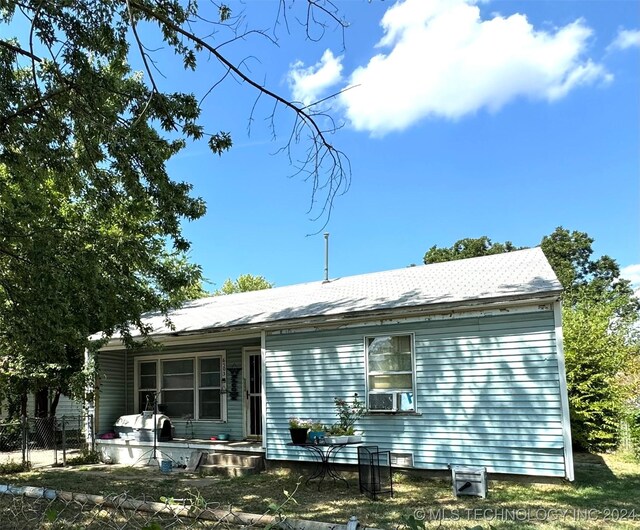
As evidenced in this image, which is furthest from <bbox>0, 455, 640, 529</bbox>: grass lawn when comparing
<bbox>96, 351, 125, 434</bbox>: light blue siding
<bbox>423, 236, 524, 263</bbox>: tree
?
<bbox>423, 236, 524, 263</bbox>: tree

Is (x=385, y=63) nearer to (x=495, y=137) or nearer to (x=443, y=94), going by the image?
(x=443, y=94)

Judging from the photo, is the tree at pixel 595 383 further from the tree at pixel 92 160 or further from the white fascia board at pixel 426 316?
the tree at pixel 92 160

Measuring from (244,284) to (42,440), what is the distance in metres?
30.2

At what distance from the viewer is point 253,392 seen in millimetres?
11570

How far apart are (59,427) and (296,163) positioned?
12.4 m

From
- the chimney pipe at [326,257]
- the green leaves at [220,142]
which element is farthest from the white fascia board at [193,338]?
the green leaves at [220,142]

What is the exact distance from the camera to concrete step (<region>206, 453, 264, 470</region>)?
9867mm

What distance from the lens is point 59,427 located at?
13.7 m

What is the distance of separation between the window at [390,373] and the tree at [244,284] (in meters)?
35.2

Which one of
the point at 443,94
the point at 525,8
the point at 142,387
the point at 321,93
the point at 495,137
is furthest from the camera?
the point at 495,137

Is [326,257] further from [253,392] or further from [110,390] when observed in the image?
[110,390]

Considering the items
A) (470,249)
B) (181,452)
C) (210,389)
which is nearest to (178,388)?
(210,389)

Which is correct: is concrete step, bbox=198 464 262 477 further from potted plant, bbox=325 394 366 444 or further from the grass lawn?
potted plant, bbox=325 394 366 444

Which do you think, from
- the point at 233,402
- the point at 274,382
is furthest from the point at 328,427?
the point at 233,402
